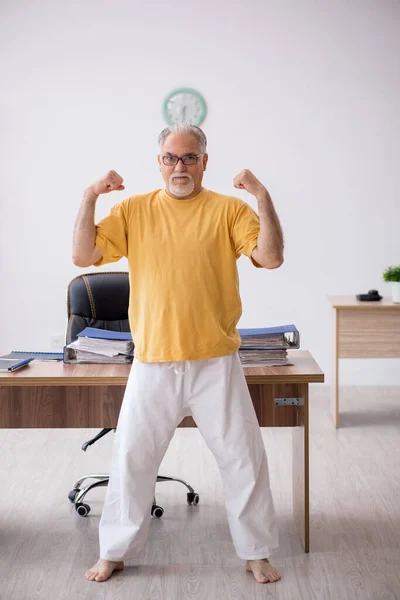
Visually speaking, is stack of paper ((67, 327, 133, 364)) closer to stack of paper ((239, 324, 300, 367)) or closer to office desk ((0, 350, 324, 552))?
office desk ((0, 350, 324, 552))

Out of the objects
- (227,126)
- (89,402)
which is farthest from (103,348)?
(227,126)

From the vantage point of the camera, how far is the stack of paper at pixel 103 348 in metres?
2.89

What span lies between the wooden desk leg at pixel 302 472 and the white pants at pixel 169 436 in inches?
10.5

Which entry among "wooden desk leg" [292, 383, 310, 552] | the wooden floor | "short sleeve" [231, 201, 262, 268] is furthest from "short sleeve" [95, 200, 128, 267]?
the wooden floor

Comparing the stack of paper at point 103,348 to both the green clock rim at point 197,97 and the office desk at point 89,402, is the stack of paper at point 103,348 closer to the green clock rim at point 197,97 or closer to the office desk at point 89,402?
the office desk at point 89,402

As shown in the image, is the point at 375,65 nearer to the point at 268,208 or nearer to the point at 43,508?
the point at 268,208

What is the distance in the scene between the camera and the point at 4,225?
550cm

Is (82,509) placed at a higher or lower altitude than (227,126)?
lower

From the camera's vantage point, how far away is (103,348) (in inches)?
114

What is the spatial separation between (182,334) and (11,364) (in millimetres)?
767

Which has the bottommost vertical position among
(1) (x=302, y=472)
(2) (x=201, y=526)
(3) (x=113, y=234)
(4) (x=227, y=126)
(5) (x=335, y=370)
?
(2) (x=201, y=526)

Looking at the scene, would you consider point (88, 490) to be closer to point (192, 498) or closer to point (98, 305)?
point (192, 498)

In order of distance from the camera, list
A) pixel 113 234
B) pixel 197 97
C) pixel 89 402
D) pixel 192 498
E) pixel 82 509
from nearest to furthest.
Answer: pixel 113 234 < pixel 89 402 < pixel 82 509 < pixel 192 498 < pixel 197 97

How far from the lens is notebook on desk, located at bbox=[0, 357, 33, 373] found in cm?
281
